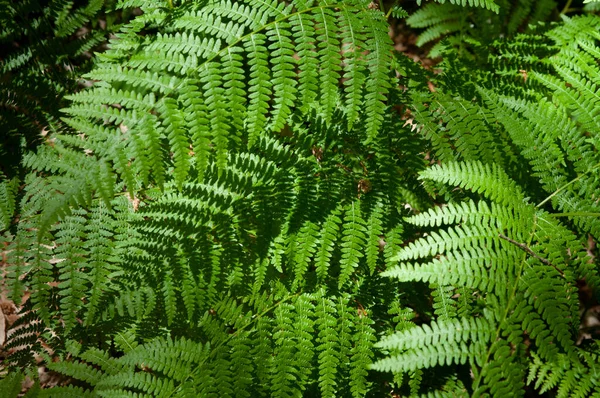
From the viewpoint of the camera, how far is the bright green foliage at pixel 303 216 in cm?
165

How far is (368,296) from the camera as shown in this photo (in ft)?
7.18

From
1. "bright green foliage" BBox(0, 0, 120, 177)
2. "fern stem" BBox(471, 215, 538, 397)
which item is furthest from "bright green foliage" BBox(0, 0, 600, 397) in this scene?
"bright green foliage" BBox(0, 0, 120, 177)

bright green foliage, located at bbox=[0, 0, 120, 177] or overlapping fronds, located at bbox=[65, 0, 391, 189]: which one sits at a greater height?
overlapping fronds, located at bbox=[65, 0, 391, 189]

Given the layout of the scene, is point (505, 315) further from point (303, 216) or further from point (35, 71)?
point (35, 71)

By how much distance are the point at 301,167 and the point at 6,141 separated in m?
1.71

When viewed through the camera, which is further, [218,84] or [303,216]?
[303,216]

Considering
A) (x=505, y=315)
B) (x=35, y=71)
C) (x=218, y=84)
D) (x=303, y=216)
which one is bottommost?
(x=35, y=71)

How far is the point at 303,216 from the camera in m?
2.01

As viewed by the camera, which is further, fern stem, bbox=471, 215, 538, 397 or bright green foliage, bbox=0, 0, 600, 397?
bright green foliage, bbox=0, 0, 600, 397

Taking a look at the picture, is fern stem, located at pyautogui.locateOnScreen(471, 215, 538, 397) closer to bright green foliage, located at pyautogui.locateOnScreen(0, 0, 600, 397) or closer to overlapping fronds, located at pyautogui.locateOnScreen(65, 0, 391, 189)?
bright green foliage, located at pyautogui.locateOnScreen(0, 0, 600, 397)

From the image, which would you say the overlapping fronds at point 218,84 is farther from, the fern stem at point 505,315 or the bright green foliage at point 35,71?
the bright green foliage at point 35,71

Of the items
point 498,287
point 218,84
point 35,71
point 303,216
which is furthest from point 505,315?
point 35,71

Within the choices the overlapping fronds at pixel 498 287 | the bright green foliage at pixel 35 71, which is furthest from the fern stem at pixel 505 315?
the bright green foliage at pixel 35 71

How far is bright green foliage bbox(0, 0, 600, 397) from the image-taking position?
165 centimetres
